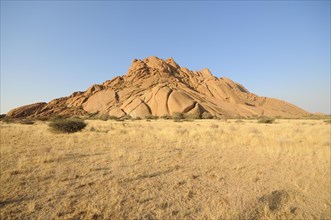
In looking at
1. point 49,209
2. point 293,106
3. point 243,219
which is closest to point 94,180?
point 49,209

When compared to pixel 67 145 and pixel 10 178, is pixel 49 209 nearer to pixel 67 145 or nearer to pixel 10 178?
pixel 10 178

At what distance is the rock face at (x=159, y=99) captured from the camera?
177 ft

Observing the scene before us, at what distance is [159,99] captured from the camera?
55188 mm

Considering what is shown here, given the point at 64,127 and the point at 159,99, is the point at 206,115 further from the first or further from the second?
the point at 64,127

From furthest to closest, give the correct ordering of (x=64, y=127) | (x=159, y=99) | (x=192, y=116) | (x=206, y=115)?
(x=159, y=99), (x=206, y=115), (x=192, y=116), (x=64, y=127)

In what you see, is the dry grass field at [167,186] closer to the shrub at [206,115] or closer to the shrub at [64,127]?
the shrub at [64,127]

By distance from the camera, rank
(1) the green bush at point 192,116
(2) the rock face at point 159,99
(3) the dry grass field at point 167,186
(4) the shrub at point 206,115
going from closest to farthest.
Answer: (3) the dry grass field at point 167,186
(1) the green bush at point 192,116
(4) the shrub at point 206,115
(2) the rock face at point 159,99

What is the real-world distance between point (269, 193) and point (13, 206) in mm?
5444

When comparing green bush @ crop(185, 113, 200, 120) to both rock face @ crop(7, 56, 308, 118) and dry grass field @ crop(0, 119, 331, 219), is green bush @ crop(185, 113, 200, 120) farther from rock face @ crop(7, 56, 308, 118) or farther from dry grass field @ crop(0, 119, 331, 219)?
dry grass field @ crop(0, 119, 331, 219)

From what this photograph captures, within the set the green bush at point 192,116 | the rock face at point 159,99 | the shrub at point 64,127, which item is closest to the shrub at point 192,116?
the green bush at point 192,116

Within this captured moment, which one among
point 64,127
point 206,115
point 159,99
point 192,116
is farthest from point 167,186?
point 159,99

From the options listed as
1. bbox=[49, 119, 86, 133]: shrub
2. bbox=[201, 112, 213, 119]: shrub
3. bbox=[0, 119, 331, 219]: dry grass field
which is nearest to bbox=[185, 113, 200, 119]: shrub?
bbox=[201, 112, 213, 119]: shrub

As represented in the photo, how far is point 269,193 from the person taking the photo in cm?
478

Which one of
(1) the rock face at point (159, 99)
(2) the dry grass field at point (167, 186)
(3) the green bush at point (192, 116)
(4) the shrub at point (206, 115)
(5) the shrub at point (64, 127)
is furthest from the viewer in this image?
(1) the rock face at point (159, 99)
